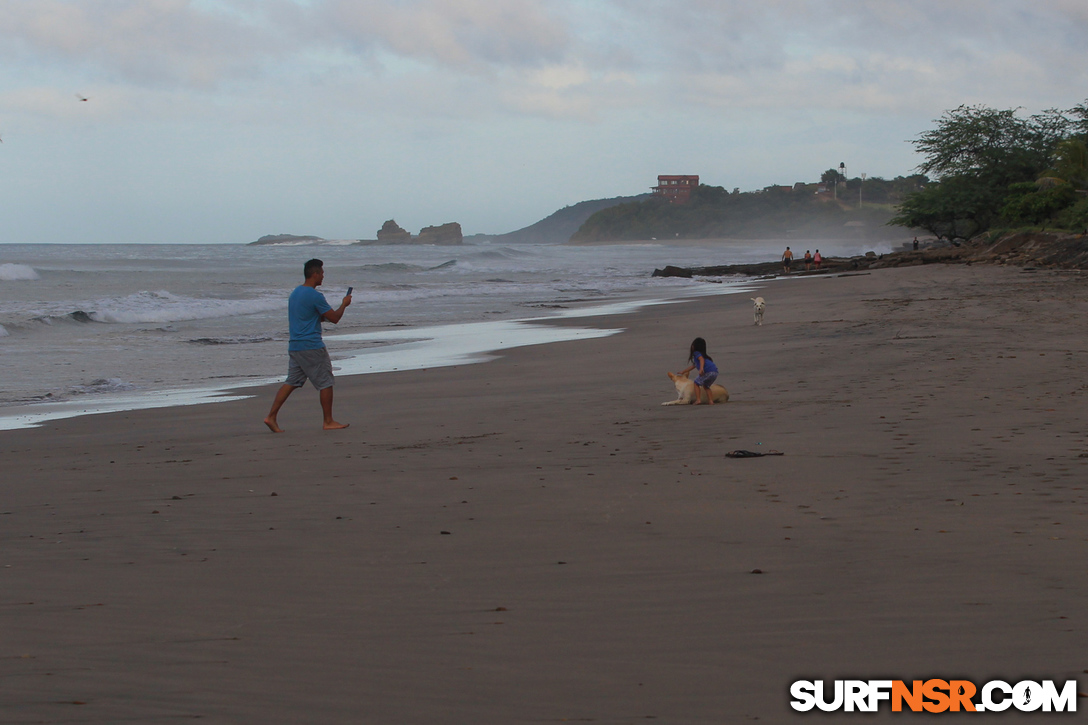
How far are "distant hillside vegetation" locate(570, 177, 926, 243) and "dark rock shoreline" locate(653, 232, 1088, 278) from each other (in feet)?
382

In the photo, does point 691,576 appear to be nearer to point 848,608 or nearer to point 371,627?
point 848,608

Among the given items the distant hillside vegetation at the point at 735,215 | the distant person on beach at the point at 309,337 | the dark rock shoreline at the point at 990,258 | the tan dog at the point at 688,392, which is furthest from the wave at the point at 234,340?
the distant hillside vegetation at the point at 735,215

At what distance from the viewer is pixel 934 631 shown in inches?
132

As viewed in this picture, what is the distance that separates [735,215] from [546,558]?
18811cm

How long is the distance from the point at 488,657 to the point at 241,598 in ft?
3.96

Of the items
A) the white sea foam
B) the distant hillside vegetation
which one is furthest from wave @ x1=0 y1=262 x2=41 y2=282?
the distant hillside vegetation

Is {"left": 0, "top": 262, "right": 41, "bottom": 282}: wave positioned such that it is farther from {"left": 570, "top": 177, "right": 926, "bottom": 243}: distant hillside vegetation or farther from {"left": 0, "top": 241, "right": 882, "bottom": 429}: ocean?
{"left": 570, "top": 177, "right": 926, "bottom": 243}: distant hillside vegetation

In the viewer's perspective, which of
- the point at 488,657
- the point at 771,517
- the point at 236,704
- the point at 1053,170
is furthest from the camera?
the point at 1053,170

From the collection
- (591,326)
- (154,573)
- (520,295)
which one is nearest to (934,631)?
(154,573)

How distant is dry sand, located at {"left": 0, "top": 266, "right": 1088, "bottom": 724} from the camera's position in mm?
3076

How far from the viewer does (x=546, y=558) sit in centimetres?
436

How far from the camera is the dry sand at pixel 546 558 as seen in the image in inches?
121

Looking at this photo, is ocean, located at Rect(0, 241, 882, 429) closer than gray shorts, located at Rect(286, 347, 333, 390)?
No

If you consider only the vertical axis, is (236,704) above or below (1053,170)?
below
